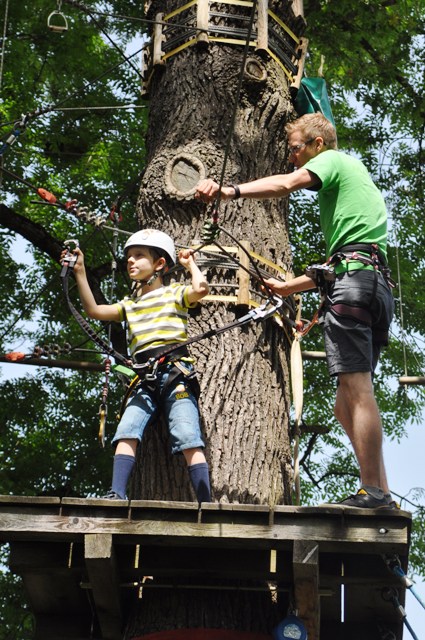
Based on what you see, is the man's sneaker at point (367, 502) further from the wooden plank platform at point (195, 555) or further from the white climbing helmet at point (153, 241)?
the white climbing helmet at point (153, 241)

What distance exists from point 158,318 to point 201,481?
0.89 m

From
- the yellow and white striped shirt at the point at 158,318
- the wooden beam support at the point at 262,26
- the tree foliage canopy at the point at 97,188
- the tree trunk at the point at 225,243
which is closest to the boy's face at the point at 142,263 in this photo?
the yellow and white striped shirt at the point at 158,318

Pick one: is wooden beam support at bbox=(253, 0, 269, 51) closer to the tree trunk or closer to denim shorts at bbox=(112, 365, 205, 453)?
the tree trunk

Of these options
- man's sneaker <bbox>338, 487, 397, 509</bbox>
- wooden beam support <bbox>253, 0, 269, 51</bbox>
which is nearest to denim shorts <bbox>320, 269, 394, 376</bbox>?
man's sneaker <bbox>338, 487, 397, 509</bbox>

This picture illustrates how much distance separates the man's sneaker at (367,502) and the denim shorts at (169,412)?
2.44 feet

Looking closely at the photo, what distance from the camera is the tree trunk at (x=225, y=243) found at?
17.9ft

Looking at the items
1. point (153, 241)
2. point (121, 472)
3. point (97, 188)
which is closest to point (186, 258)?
point (153, 241)

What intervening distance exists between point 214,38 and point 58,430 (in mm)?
4885

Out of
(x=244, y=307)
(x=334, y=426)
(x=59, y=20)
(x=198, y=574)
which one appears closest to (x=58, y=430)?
(x=334, y=426)

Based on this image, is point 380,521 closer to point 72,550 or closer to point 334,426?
point 72,550

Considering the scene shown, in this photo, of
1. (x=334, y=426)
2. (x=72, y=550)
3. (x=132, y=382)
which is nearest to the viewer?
(x=72, y=550)

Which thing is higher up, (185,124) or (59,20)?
(59,20)

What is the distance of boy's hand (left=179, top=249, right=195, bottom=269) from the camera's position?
5.66 meters

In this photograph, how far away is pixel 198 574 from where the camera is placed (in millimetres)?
5078
